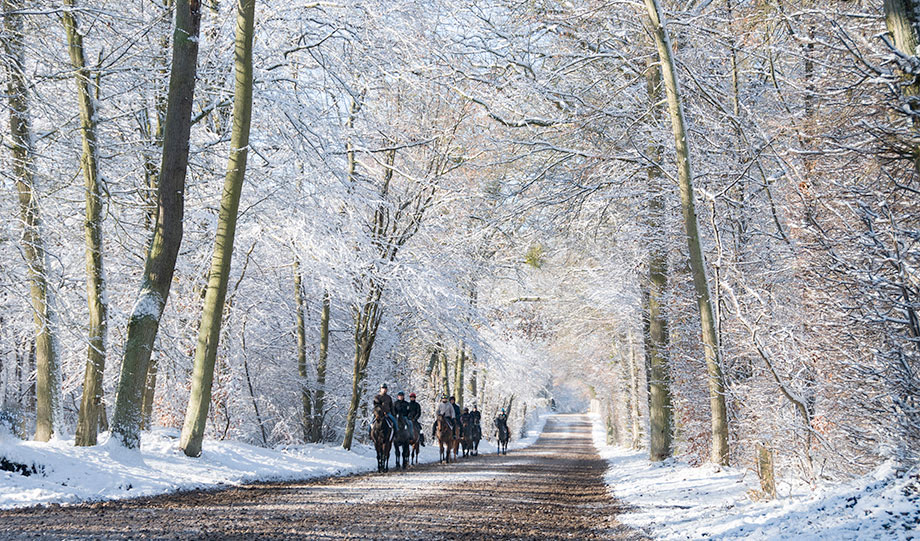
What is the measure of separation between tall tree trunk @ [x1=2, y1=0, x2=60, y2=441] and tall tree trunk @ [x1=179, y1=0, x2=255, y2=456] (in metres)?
2.35

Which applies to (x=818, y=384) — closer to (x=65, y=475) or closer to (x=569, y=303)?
(x=65, y=475)

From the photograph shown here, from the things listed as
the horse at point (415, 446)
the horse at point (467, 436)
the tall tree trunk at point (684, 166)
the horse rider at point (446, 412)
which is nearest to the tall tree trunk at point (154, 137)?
the horse at point (415, 446)

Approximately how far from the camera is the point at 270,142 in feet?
57.3

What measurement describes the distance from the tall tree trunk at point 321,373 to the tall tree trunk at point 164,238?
1022 centimetres

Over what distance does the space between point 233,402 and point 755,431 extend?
56.7 feet

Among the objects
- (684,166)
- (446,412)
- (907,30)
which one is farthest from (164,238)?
(446,412)

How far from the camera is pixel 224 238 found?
13859 millimetres

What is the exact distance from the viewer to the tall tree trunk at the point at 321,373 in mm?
23422

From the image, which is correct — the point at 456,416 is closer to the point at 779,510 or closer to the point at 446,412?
the point at 446,412

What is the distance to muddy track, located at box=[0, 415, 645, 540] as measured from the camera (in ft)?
23.2

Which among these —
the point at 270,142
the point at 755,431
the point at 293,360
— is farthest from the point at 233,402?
the point at 755,431

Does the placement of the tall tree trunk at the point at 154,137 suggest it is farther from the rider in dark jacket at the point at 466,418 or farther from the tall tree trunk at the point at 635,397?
the tall tree trunk at the point at 635,397

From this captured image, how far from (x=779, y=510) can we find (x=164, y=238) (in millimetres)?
9423

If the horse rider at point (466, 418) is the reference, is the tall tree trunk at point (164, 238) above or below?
above
